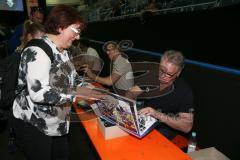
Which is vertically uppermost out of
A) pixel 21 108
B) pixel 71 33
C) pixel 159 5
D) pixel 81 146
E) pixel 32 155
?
pixel 159 5

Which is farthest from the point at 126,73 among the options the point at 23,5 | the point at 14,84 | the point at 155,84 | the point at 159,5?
the point at 23,5

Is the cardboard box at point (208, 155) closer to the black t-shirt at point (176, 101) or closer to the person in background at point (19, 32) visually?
the black t-shirt at point (176, 101)

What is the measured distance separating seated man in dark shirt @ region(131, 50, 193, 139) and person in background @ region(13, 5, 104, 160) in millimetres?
586

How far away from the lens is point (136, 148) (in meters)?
1.35

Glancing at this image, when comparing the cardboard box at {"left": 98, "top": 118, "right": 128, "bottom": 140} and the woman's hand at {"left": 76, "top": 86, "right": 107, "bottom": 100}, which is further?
the cardboard box at {"left": 98, "top": 118, "right": 128, "bottom": 140}

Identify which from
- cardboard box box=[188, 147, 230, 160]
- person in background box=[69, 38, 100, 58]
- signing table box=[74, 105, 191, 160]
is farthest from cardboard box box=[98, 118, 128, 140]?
person in background box=[69, 38, 100, 58]

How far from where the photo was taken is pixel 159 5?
4340 mm

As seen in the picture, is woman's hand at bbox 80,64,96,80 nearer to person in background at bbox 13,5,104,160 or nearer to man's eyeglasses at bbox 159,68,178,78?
person in background at bbox 13,5,104,160

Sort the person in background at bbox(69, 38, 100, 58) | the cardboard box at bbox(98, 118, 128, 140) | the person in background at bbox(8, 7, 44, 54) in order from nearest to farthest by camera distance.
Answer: the cardboard box at bbox(98, 118, 128, 140) < the person in background at bbox(69, 38, 100, 58) < the person in background at bbox(8, 7, 44, 54)

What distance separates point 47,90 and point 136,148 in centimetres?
60

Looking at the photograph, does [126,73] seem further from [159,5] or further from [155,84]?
[159,5]

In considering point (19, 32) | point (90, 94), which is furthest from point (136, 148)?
point (19, 32)

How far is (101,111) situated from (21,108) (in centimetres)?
46

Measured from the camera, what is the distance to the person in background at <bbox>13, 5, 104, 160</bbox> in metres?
1.16
